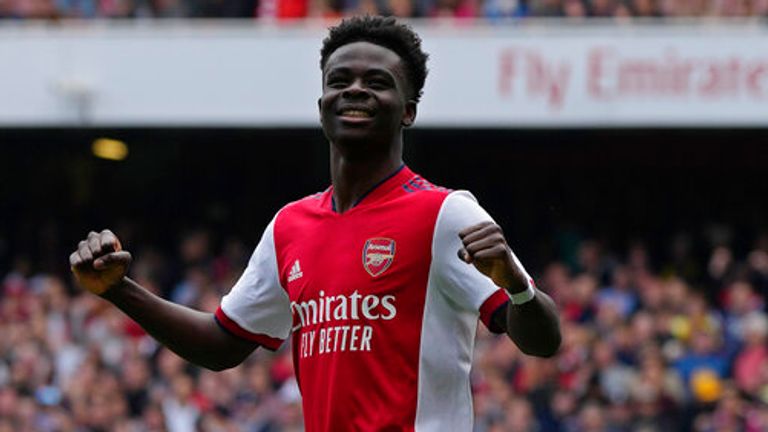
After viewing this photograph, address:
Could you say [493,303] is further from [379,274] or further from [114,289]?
[114,289]

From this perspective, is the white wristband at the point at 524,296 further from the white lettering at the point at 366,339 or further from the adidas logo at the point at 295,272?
the adidas logo at the point at 295,272

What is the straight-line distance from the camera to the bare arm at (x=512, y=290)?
4.31 meters

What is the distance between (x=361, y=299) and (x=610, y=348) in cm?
938

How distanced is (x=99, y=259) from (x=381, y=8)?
41.9 feet

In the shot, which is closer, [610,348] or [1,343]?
[610,348]

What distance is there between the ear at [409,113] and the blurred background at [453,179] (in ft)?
26.7

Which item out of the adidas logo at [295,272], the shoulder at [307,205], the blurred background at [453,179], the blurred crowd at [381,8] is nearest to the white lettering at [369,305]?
the adidas logo at [295,272]

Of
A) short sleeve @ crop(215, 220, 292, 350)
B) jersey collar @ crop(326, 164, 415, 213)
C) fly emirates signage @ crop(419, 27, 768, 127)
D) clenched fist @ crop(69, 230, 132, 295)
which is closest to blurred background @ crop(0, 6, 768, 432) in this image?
fly emirates signage @ crop(419, 27, 768, 127)

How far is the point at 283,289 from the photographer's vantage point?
5.21 m

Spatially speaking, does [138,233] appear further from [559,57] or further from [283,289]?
[283,289]

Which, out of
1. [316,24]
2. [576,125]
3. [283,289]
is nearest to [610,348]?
[576,125]

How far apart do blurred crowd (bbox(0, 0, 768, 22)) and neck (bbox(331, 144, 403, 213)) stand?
1151 cm

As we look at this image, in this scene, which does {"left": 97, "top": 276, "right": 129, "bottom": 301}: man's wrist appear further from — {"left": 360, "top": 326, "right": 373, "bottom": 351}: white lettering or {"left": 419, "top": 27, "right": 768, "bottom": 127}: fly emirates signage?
{"left": 419, "top": 27, "right": 768, "bottom": 127}: fly emirates signage

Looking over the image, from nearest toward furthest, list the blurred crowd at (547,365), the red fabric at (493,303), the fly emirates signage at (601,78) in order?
the red fabric at (493,303) → the blurred crowd at (547,365) → the fly emirates signage at (601,78)
